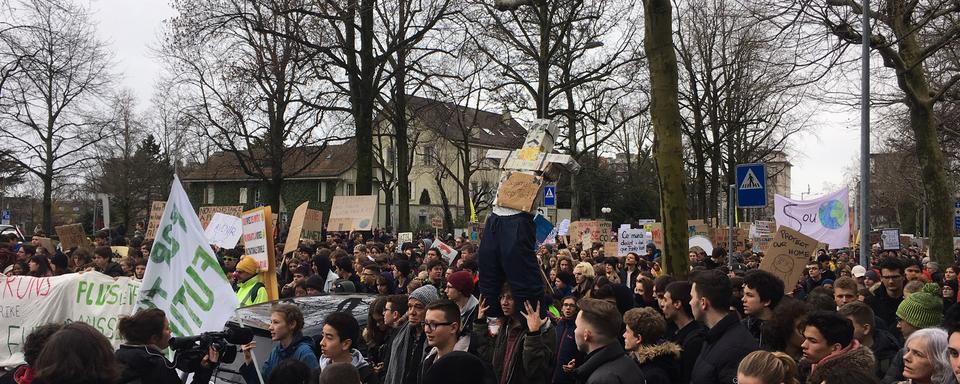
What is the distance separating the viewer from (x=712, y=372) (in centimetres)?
477

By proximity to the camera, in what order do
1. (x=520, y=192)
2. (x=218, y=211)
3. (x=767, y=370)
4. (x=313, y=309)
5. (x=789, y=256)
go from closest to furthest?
(x=767, y=370) → (x=520, y=192) → (x=313, y=309) → (x=789, y=256) → (x=218, y=211)

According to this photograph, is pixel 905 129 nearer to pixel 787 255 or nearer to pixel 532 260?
pixel 787 255

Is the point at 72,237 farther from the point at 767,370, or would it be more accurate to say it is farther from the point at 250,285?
the point at 767,370

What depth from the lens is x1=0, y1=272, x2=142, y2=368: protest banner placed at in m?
8.36

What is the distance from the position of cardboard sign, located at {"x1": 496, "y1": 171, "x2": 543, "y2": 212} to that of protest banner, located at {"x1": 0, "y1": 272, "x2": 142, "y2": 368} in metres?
4.63

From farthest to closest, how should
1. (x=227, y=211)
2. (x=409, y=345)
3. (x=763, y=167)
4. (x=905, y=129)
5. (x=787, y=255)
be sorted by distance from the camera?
1. (x=905, y=129)
2. (x=227, y=211)
3. (x=763, y=167)
4. (x=787, y=255)
5. (x=409, y=345)

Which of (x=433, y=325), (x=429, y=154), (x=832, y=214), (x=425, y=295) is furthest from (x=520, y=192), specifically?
(x=429, y=154)

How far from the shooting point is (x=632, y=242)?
15.2 metres

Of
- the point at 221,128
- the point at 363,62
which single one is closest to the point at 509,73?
the point at 363,62

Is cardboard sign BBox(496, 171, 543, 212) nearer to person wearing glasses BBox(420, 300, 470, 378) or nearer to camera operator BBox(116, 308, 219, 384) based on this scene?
person wearing glasses BBox(420, 300, 470, 378)

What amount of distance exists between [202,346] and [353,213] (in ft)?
52.8

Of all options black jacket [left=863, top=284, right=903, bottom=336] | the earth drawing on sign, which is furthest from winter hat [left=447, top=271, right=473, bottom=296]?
the earth drawing on sign

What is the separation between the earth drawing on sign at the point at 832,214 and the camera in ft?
47.8

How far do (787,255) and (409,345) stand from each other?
530 centimetres
